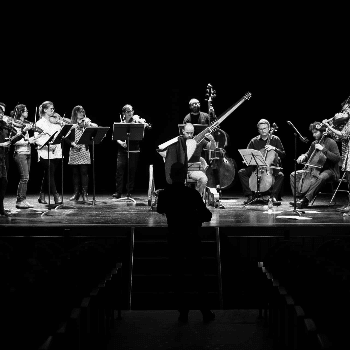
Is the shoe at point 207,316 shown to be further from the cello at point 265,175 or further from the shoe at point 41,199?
the shoe at point 41,199

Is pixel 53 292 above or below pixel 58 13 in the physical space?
below

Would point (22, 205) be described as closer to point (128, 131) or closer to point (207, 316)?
point (128, 131)

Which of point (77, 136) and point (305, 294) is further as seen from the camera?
point (77, 136)

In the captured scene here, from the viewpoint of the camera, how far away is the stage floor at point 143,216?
8.51 meters

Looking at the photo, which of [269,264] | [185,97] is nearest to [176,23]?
[185,97]

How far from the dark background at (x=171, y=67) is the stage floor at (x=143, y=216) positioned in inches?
110

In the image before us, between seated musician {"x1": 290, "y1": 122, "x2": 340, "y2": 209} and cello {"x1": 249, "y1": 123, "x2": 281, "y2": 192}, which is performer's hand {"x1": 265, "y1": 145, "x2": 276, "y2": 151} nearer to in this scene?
cello {"x1": 249, "y1": 123, "x2": 281, "y2": 192}

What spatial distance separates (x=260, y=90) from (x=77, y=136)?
14.7 feet

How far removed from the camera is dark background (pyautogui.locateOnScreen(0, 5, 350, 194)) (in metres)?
12.4

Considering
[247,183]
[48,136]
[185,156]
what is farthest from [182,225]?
[247,183]

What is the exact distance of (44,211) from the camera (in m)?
10.1

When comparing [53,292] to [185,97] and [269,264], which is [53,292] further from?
[185,97]

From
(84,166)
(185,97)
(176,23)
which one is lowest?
(84,166)

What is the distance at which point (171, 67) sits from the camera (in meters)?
13.2
